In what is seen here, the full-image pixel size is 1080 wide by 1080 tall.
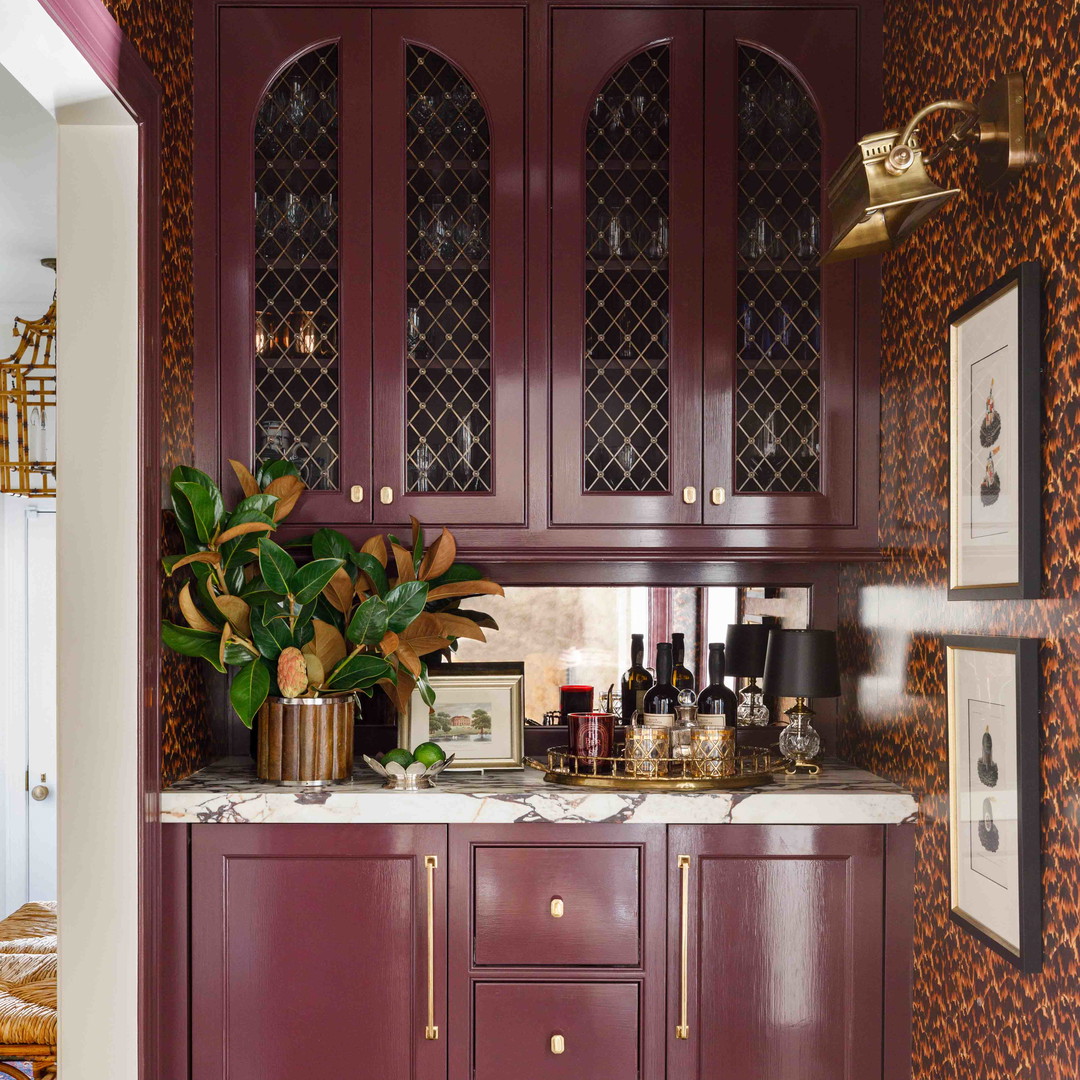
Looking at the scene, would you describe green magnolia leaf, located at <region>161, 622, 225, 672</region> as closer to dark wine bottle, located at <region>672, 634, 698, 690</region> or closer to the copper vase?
the copper vase

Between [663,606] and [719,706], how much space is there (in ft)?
1.22

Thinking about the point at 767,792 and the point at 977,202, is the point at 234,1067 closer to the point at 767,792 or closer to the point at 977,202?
the point at 767,792

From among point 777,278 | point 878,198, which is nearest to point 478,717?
point 777,278

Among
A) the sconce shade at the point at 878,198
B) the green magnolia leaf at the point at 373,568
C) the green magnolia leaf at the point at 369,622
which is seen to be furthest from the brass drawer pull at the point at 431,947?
the sconce shade at the point at 878,198

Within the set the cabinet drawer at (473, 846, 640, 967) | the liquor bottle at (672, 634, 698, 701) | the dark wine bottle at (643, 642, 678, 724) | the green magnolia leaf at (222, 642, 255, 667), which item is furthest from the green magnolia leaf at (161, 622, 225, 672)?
the liquor bottle at (672, 634, 698, 701)

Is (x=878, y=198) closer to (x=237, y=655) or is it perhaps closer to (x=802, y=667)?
(x=802, y=667)

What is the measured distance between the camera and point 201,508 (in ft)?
6.88

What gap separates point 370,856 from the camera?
2150mm

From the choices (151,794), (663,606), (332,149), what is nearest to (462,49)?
(332,149)

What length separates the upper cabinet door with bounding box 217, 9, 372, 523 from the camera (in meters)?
2.36

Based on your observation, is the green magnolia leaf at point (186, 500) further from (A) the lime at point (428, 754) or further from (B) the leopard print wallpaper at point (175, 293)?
(A) the lime at point (428, 754)

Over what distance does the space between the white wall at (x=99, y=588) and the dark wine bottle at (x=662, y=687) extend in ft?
3.64

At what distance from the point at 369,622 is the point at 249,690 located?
27 cm

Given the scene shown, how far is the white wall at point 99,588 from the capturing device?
1.99 meters
